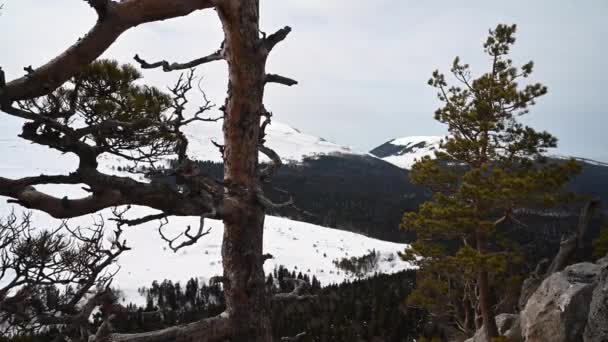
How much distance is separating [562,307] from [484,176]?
3.24 metres

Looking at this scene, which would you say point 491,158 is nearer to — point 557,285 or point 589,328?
point 557,285

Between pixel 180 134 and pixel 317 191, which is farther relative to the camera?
pixel 317 191

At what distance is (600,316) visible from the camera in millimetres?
5379

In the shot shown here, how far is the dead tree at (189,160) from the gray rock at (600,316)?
502 cm

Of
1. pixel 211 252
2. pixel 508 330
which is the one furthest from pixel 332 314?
pixel 211 252

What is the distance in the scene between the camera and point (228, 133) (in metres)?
2.71

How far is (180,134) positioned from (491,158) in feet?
33.0

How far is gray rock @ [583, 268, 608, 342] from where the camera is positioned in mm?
5273

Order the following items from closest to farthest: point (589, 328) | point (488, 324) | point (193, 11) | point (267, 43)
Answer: point (193, 11) < point (267, 43) < point (589, 328) < point (488, 324)

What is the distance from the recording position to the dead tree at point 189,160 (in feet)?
6.21

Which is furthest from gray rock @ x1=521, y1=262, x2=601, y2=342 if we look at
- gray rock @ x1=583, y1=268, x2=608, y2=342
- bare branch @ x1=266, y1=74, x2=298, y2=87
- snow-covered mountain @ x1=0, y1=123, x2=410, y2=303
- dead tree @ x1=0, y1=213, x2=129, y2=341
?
snow-covered mountain @ x1=0, y1=123, x2=410, y2=303

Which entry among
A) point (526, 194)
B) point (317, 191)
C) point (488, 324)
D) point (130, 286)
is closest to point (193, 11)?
point (526, 194)

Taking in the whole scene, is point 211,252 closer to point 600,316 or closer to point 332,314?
point 332,314

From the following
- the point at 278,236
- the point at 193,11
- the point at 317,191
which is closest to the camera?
the point at 193,11
